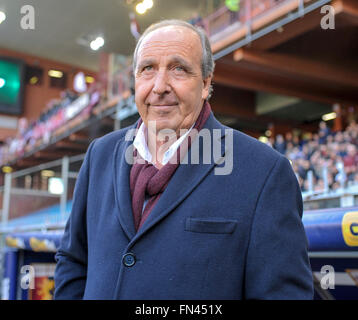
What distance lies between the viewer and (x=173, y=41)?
2.84 ft

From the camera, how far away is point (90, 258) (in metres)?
0.88

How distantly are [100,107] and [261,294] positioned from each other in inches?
320

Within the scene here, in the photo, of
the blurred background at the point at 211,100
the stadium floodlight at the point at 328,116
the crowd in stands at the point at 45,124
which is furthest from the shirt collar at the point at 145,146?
the crowd in stands at the point at 45,124

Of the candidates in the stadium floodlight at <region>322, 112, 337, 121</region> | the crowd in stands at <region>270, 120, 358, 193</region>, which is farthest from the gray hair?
the stadium floodlight at <region>322, 112, 337, 121</region>

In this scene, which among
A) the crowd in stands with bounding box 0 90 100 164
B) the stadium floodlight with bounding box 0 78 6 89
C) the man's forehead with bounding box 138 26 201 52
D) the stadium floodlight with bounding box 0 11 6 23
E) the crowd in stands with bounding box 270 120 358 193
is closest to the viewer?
the man's forehead with bounding box 138 26 201 52

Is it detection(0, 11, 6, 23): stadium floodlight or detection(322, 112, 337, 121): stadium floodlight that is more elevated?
detection(322, 112, 337, 121): stadium floodlight

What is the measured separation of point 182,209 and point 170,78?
26 cm

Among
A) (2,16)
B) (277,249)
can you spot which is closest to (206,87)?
(277,249)

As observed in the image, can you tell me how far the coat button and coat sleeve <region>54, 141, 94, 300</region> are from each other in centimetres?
18

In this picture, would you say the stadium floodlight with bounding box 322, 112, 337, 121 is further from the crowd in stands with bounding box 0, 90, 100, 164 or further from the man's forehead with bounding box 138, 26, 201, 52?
the man's forehead with bounding box 138, 26, 201, 52

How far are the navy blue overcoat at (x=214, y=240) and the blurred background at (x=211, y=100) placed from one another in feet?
1.29

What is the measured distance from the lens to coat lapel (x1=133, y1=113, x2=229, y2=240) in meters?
0.80

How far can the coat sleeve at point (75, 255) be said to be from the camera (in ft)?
3.03

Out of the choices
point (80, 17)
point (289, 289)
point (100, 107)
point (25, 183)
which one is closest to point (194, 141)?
point (289, 289)
